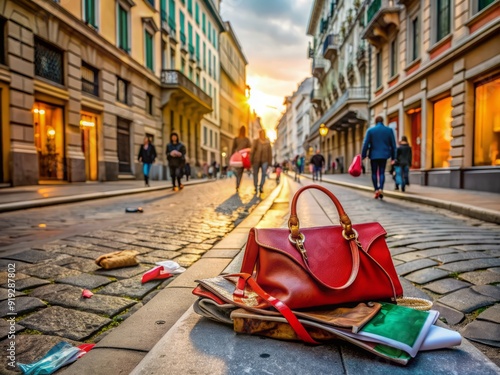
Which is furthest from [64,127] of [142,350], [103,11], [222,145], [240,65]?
[240,65]

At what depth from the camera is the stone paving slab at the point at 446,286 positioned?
246 cm

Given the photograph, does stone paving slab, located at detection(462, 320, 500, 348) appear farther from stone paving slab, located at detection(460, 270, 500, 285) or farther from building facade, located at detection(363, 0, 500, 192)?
building facade, located at detection(363, 0, 500, 192)

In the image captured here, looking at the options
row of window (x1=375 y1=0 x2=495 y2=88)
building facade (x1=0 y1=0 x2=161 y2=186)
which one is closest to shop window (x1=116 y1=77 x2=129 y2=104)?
building facade (x1=0 y1=0 x2=161 y2=186)

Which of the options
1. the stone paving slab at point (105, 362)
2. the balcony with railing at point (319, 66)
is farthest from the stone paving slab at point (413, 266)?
the balcony with railing at point (319, 66)

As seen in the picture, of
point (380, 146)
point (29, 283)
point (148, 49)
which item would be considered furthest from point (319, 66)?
point (29, 283)

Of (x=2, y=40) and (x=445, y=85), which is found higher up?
(x=2, y=40)

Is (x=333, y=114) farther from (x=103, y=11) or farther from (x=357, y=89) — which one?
(x=103, y=11)

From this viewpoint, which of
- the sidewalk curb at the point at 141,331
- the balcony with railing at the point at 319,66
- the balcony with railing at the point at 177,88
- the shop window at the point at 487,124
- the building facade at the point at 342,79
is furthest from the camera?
the balcony with railing at the point at 319,66

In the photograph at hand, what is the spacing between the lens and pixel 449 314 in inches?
81.1

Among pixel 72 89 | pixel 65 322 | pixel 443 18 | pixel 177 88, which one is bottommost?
pixel 65 322

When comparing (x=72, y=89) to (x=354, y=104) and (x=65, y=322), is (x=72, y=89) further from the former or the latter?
(x=354, y=104)

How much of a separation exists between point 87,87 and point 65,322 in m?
16.4

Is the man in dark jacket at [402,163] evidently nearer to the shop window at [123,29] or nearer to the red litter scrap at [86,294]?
the red litter scrap at [86,294]

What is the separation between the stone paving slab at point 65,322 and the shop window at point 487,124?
37.2 ft
